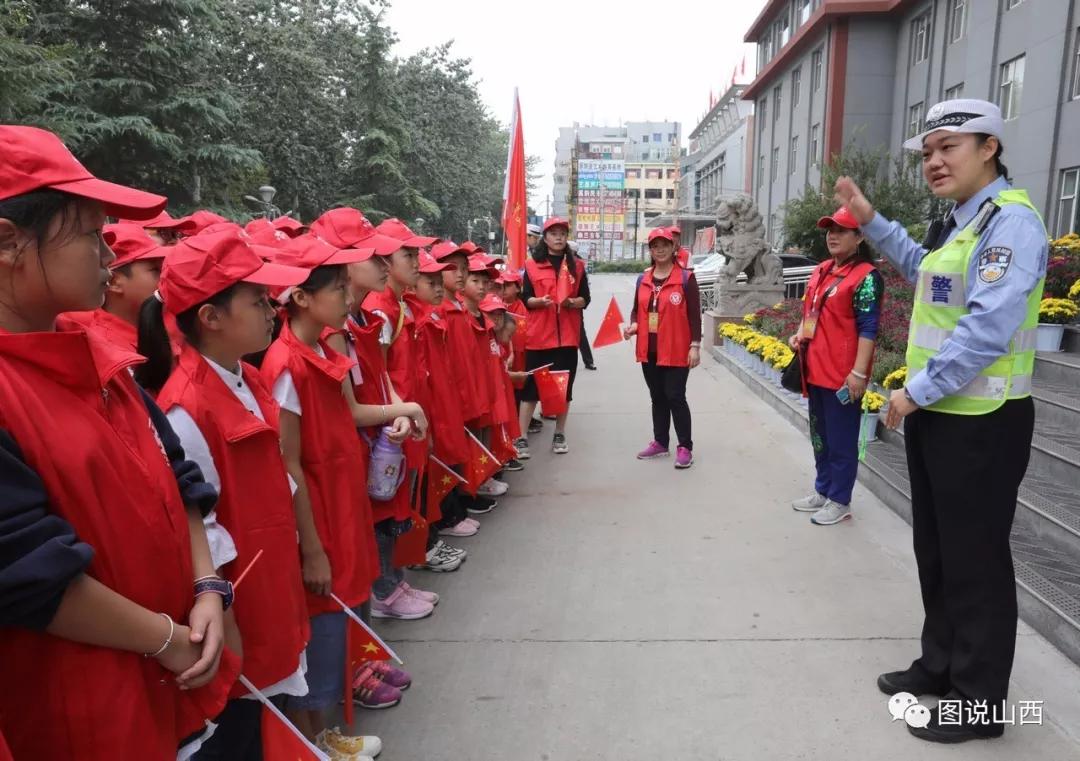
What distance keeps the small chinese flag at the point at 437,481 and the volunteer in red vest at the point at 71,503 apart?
A: 252cm

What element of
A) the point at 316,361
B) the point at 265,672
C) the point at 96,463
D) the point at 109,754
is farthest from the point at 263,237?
A: the point at 109,754

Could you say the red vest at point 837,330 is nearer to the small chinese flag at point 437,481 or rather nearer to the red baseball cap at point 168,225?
the small chinese flag at point 437,481

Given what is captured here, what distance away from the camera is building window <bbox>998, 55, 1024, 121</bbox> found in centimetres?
1617

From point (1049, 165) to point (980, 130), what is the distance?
15.3 metres

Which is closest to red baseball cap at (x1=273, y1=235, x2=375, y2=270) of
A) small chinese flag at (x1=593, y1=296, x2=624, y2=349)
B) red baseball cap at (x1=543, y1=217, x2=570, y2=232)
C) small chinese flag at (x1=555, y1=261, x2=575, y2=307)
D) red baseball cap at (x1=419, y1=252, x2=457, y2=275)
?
red baseball cap at (x1=419, y1=252, x2=457, y2=275)

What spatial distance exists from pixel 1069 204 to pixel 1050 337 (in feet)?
33.6

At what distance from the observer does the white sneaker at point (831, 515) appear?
4559 millimetres

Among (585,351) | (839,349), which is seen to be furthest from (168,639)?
(585,351)

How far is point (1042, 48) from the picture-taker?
1509 centimetres

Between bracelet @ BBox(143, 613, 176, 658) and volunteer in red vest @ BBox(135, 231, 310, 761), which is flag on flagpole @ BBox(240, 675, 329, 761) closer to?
volunteer in red vest @ BBox(135, 231, 310, 761)

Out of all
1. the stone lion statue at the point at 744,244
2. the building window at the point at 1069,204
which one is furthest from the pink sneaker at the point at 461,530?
the building window at the point at 1069,204

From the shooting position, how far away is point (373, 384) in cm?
308

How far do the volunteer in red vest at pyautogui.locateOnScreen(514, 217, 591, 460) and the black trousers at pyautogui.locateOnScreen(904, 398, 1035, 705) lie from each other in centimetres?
381

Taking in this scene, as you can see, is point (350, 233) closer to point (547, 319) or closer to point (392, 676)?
point (392, 676)
